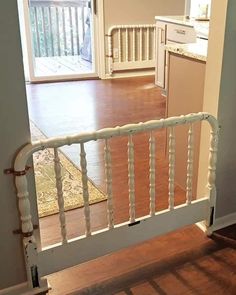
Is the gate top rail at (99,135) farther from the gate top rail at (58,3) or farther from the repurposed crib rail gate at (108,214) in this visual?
the gate top rail at (58,3)

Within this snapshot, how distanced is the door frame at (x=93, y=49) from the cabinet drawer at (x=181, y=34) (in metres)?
1.31

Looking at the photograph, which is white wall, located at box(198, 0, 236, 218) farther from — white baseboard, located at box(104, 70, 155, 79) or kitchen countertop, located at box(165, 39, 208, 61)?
white baseboard, located at box(104, 70, 155, 79)

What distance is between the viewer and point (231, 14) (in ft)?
6.15

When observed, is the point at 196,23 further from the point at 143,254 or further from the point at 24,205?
the point at 24,205

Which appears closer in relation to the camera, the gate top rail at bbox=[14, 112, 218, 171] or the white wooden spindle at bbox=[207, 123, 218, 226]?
the gate top rail at bbox=[14, 112, 218, 171]

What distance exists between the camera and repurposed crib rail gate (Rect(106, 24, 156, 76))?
559 cm

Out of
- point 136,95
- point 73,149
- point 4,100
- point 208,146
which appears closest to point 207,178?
point 208,146

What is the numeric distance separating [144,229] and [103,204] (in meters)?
0.58

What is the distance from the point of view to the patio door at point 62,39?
5.80 meters

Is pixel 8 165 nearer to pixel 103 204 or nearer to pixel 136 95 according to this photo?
pixel 103 204

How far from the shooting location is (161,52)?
4758 mm

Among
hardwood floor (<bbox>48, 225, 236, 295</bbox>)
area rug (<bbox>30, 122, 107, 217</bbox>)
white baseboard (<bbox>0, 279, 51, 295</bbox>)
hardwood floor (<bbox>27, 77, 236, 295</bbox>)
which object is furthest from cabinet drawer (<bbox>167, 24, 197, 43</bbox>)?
white baseboard (<bbox>0, 279, 51, 295</bbox>)

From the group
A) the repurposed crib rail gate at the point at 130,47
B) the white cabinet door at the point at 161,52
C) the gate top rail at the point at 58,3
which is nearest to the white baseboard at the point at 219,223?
the white cabinet door at the point at 161,52

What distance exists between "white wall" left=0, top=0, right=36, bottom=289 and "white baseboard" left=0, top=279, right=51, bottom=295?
24 millimetres
